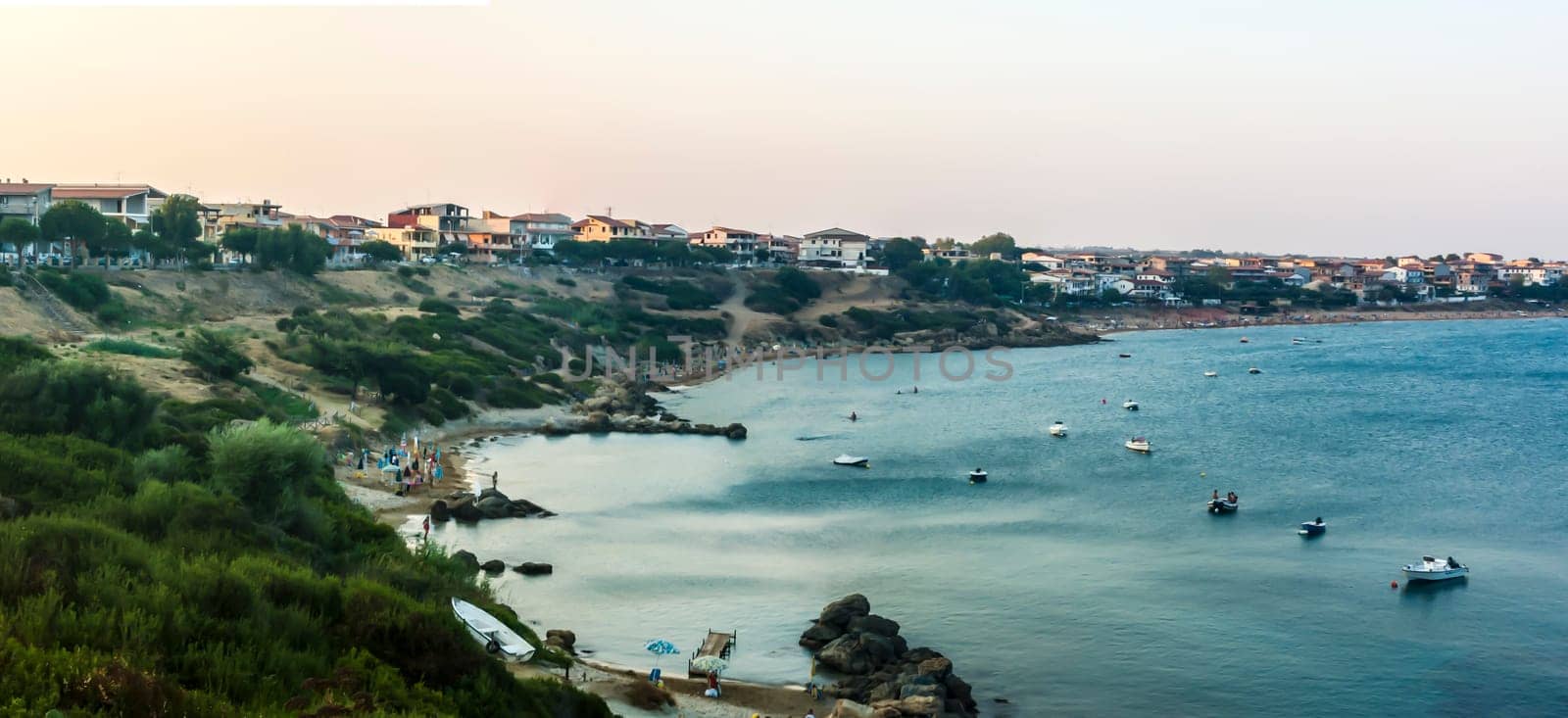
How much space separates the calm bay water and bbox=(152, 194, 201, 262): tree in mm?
27370

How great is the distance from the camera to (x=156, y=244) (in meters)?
62.7

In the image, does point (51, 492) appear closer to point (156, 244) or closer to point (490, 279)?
point (156, 244)

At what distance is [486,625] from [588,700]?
240 cm

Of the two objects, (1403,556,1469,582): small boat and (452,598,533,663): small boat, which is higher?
(452,598,533,663): small boat

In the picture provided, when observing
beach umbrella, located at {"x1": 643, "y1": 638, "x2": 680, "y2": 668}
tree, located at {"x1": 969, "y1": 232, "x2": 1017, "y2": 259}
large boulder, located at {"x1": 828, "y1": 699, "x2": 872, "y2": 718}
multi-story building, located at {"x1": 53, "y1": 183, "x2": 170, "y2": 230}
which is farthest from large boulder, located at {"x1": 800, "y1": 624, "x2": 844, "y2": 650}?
tree, located at {"x1": 969, "y1": 232, "x2": 1017, "y2": 259}

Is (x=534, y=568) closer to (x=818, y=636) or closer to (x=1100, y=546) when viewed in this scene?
(x=818, y=636)

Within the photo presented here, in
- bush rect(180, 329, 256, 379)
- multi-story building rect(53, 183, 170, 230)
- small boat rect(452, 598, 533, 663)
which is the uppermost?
multi-story building rect(53, 183, 170, 230)

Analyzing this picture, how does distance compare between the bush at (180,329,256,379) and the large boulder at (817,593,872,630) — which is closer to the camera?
the large boulder at (817,593,872,630)

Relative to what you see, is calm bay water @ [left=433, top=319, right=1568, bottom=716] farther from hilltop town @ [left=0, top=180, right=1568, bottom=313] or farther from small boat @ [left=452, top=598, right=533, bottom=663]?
hilltop town @ [left=0, top=180, right=1568, bottom=313]

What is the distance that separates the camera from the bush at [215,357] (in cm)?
3950

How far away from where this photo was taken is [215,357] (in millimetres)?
40469

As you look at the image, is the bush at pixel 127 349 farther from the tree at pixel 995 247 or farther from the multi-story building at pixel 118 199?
the tree at pixel 995 247

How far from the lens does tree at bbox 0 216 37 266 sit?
53.5 metres

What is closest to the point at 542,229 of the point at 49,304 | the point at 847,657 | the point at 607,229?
the point at 607,229
